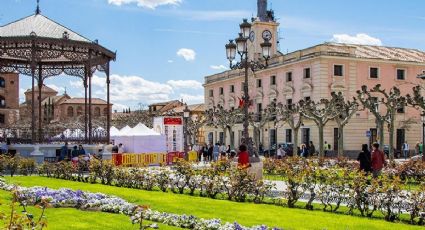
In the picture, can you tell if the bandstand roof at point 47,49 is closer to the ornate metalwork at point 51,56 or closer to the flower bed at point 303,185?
the ornate metalwork at point 51,56

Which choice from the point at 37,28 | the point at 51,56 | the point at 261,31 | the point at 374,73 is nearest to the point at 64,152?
the point at 51,56

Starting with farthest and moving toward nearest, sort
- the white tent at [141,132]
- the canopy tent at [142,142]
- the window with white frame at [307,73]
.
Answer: the window with white frame at [307,73] → the white tent at [141,132] → the canopy tent at [142,142]

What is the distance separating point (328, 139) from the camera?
42.3 m

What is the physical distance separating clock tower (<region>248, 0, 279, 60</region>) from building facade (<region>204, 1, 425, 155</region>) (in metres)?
5.43

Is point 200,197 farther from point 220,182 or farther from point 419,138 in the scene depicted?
point 419,138

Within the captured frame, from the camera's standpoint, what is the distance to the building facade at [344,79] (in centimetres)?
4284

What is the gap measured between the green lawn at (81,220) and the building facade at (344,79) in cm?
3301

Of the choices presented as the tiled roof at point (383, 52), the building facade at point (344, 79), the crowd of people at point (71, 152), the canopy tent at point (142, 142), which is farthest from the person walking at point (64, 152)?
the tiled roof at point (383, 52)

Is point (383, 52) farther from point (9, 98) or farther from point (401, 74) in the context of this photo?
point (9, 98)

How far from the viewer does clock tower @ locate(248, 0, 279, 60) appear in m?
55.3

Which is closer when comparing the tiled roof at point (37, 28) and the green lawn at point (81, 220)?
the green lawn at point (81, 220)

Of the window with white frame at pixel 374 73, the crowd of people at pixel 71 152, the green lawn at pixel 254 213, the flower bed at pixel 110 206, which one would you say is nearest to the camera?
the flower bed at pixel 110 206

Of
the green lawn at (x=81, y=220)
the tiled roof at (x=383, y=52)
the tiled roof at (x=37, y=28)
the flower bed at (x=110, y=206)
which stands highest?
the tiled roof at (x=383, y=52)

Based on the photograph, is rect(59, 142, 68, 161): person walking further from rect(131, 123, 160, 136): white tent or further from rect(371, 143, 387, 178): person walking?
rect(371, 143, 387, 178): person walking
